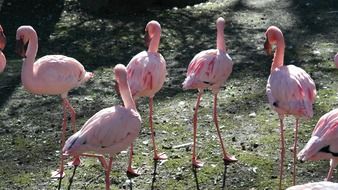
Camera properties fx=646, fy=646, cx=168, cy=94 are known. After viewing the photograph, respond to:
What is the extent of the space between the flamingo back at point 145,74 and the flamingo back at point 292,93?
2.73ft

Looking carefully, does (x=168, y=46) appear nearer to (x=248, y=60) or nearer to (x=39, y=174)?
(x=248, y=60)

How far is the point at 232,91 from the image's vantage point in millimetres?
6105

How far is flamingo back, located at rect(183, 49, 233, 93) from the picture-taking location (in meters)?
4.63

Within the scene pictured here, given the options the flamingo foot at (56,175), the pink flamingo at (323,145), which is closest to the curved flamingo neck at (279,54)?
the pink flamingo at (323,145)

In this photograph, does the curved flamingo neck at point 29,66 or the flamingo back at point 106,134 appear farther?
the curved flamingo neck at point 29,66

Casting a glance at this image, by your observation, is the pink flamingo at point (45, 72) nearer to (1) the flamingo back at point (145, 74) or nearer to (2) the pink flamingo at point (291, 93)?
(1) the flamingo back at point (145, 74)

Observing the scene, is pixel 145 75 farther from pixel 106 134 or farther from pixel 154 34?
pixel 106 134

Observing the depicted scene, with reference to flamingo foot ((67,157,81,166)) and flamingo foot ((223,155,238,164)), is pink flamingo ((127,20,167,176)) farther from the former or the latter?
flamingo foot ((223,155,238,164))

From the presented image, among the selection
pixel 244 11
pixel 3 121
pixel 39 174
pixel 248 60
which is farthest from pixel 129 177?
pixel 244 11

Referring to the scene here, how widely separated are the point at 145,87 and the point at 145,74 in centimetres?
9

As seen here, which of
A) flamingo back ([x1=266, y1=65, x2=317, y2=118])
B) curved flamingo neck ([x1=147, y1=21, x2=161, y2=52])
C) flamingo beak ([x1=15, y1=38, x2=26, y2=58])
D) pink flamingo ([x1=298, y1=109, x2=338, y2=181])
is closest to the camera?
pink flamingo ([x1=298, y1=109, x2=338, y2=181])

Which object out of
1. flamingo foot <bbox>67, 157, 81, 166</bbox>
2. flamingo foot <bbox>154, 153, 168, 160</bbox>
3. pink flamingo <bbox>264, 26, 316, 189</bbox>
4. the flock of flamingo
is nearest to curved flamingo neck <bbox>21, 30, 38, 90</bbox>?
the flock of flamingo

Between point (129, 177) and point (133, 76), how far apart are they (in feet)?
2.40

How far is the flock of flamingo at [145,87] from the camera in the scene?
12.9ft
